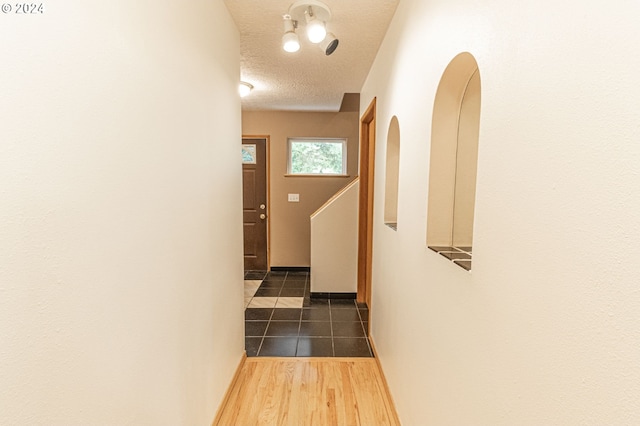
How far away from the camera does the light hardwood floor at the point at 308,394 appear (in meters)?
1.82

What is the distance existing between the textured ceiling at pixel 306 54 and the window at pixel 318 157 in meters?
0.77

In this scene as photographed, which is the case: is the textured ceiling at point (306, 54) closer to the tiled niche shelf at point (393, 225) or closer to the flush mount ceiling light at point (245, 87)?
the flush mount ceiling light at point (245, 87)

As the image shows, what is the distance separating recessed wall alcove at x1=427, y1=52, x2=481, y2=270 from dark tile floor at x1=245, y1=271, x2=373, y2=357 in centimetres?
161

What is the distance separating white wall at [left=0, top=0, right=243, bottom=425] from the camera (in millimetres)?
601

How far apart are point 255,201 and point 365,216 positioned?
2020 mm

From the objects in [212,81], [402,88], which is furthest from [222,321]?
[402,88]

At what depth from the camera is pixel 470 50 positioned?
0.97m

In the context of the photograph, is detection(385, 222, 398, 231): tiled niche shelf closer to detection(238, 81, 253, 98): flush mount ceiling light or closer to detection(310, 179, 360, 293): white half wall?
detection(310, 179, 360, 293): white half wall

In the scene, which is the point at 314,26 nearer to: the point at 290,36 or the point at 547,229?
the point at 290,36
